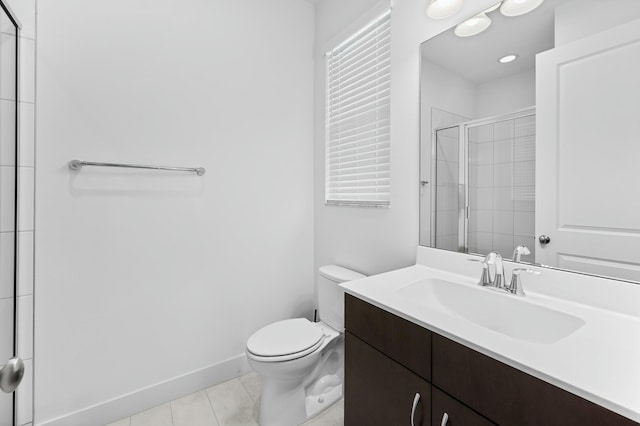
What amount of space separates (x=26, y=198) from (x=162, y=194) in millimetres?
540

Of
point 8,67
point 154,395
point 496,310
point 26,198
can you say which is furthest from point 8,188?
point 496,310

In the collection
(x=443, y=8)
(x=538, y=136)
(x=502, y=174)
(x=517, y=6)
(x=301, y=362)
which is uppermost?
(x=443, y=8)

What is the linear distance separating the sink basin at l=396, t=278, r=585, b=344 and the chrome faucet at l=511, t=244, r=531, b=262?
0.17 meters

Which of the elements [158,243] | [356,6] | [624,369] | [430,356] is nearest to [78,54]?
[158,243]

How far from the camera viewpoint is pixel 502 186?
120cm

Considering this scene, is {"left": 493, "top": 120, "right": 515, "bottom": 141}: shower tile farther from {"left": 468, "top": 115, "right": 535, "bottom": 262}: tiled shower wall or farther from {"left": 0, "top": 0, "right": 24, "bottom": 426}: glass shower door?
{"left": 0, "top": 0, "right": 24, "bottom": 426}: glass shower door

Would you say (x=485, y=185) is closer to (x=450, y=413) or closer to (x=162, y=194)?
(x=450, y=413)

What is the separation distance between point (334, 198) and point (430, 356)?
1.35 m

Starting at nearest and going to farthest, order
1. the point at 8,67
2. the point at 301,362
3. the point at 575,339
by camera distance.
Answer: the point at 575,339 < the point at 8,67 < the point at 301,362

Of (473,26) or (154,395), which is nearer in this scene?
(473,26)

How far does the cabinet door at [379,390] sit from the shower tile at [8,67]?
159 centimetres

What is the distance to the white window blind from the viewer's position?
5.57ft

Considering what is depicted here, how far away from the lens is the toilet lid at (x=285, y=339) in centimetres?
142

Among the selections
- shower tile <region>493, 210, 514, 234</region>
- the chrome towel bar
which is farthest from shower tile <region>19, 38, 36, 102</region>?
shower tile <region>493, 210, 514, 234</region>
